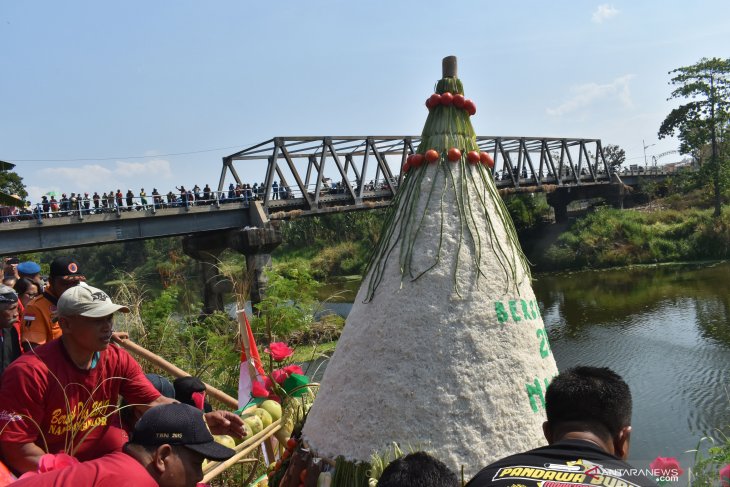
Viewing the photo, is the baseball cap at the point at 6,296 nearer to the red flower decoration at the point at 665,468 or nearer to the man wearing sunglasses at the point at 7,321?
the man wearing sunglasses at the point at 7,321

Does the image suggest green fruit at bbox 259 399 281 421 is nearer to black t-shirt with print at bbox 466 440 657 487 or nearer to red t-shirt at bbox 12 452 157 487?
red t-shirt at bbox 12 452 157 487

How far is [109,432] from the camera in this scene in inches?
110

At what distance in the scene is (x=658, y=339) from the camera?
1474 cm

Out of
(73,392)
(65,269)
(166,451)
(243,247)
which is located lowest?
(166,451)

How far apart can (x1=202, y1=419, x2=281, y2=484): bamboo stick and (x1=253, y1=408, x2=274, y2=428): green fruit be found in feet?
1.03

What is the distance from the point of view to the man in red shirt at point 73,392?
2.34 m

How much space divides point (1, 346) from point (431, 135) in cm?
288

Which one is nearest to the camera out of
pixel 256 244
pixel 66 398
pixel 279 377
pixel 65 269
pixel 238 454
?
pixel 66 398

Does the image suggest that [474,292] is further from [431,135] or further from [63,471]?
[63,471]

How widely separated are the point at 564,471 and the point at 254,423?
96.6 inches

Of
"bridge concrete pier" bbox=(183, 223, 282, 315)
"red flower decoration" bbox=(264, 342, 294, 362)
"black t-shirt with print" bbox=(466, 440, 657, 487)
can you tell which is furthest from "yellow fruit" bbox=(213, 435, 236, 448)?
"bridge concrete pier" bbox=(183, 223, 282, 315)

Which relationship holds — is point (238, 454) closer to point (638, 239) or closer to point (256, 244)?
point (256, 244)

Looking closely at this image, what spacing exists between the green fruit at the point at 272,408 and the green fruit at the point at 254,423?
206mm

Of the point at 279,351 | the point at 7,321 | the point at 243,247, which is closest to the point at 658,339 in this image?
the point at 243,247
